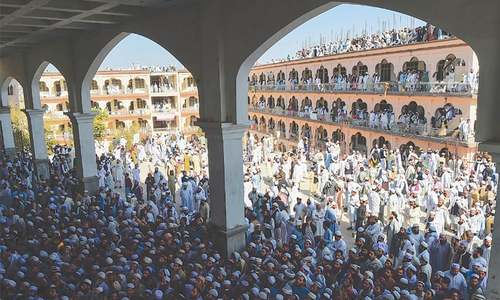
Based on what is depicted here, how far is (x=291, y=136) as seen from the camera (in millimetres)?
32125

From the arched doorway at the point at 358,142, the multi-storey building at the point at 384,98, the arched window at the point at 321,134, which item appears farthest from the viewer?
the arched window at the point at 321,134

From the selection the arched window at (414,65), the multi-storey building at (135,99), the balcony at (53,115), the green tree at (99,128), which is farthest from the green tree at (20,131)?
the arched window at (414,65)

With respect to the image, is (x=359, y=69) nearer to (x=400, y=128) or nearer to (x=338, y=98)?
(x=338, y=98)

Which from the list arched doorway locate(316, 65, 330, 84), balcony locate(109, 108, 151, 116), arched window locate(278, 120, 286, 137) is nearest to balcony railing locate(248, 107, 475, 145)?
arched doorway locate(316, 65, 330, 84)

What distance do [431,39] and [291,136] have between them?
46.3 feet

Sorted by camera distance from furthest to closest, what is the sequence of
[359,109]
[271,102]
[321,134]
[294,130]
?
[271,102] → [294,130] → [321,134] → [359,109]

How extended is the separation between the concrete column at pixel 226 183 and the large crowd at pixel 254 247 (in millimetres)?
305

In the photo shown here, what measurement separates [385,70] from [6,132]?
1896 centimetres

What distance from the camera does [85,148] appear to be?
37.0 ft

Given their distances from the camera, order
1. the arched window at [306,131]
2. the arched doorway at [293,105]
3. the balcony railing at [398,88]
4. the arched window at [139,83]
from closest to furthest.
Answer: the balcony railing at [398,88], the arched window at [306,131], the arched doorway at [293,105], the arched window at [139,83]

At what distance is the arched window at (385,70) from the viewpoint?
22938 mm

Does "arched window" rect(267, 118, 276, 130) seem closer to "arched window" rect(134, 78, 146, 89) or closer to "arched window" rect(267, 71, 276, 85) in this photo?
"arched window" rect(267, 71, 276, 85)

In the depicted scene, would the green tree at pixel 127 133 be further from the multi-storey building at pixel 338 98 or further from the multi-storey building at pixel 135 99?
the multi-storey building at pixel 338 98

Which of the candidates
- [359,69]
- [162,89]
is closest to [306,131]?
[359,69]
